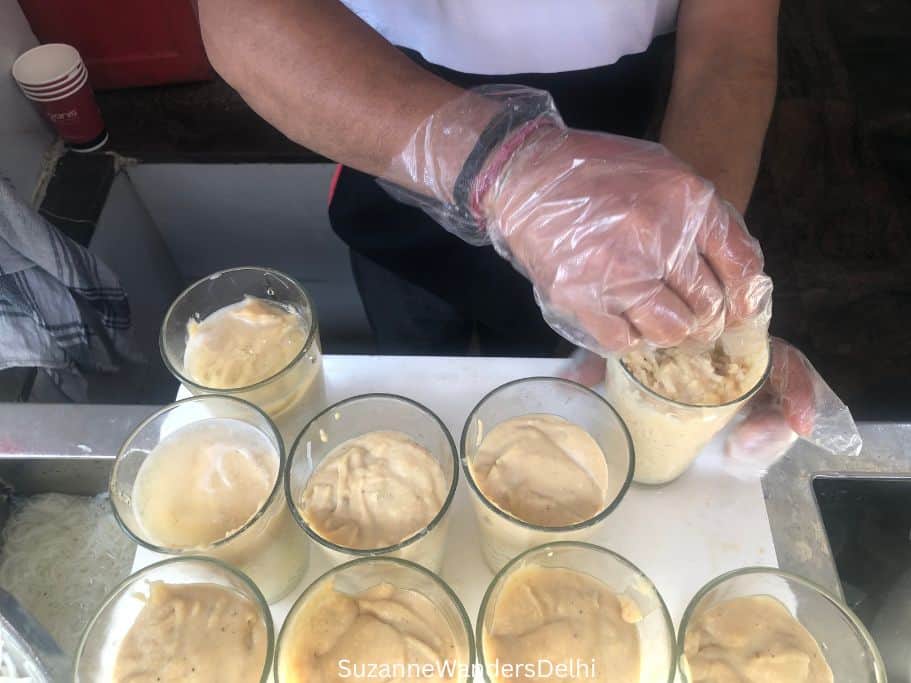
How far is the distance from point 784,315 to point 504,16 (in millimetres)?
1385

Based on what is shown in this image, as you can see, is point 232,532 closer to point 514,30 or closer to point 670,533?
point 670,533

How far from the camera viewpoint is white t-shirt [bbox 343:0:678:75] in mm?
1045

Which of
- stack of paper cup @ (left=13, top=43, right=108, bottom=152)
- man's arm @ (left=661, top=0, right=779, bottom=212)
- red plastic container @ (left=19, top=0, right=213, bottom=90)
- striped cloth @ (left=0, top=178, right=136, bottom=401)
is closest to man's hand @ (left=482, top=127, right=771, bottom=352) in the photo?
Result: man's arm @ (left=661, top=0, right=779, bottom=212)

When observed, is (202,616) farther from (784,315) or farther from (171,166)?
(784,315)

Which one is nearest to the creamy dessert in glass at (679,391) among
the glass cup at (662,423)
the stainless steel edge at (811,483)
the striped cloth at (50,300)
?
the glass cup at (662,423)

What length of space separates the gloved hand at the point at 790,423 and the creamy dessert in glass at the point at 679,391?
6 centimetres

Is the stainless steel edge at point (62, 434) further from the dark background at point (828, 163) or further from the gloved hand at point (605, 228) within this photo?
the dark background at point (828, 163)

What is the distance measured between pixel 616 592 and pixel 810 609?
0.18 m

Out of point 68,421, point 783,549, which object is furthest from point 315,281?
point 783,549

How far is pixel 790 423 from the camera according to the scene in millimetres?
925

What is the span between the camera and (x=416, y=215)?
1.22m

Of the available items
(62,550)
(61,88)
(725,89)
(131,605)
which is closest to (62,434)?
(62,550)

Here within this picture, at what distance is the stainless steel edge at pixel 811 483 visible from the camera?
2.80ft

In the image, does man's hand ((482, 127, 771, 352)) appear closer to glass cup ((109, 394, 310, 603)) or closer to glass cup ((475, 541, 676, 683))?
glass cup ((475, 541, 676, 683))
